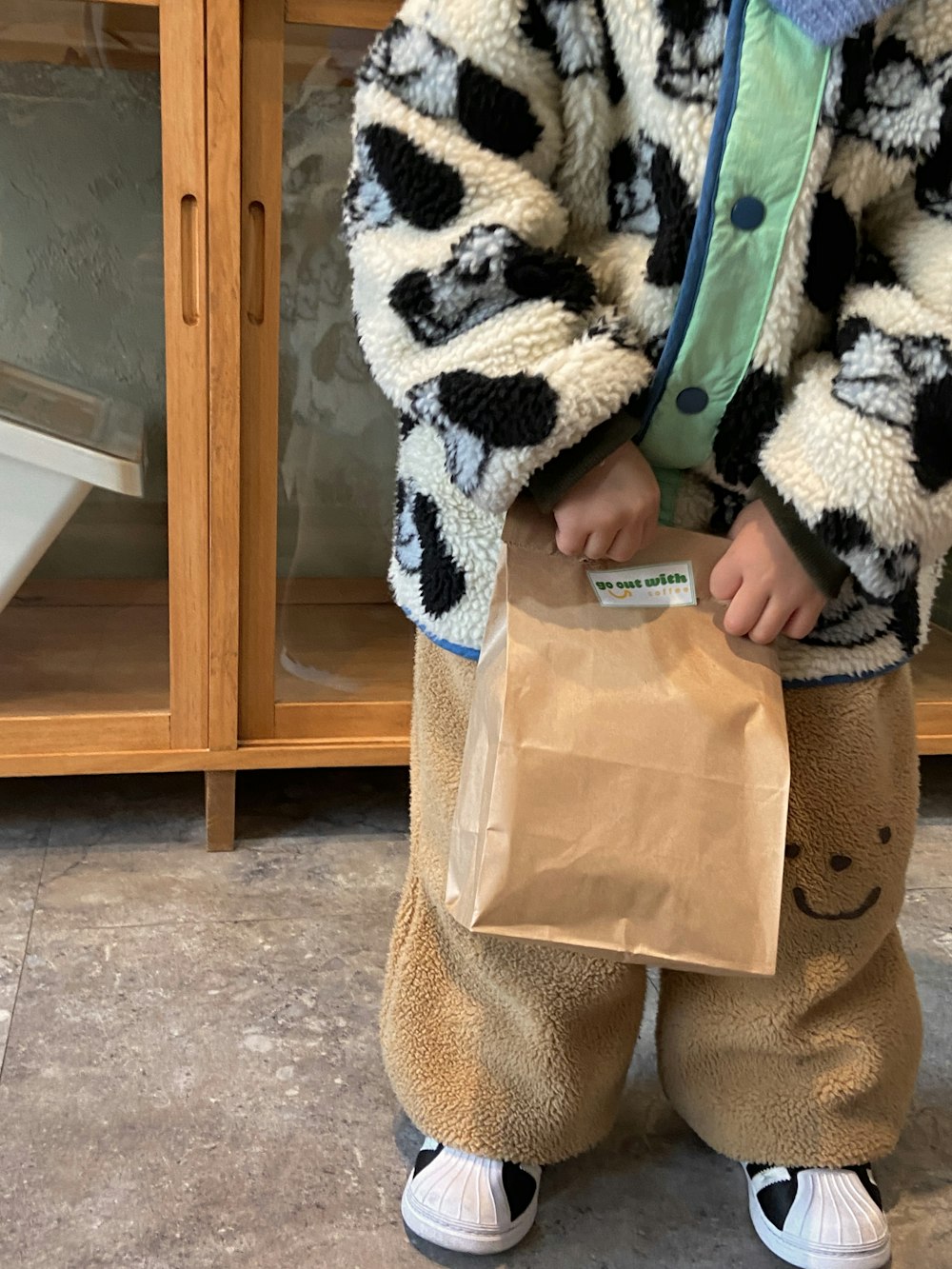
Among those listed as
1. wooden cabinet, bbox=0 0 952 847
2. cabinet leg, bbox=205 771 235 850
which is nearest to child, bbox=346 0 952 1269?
wooden cabinet, bbox=0 0 952 847

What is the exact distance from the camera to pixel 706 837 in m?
0.58

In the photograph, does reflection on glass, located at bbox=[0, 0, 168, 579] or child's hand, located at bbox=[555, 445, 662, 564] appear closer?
child's hand, located at bbox=[555, 445, 662, 564]

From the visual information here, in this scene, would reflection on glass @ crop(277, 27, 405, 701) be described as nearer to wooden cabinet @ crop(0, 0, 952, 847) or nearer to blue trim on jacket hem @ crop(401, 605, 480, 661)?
wooden cabinet @ crop(0, 0, 952, 847)

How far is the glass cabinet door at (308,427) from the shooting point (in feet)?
3.33

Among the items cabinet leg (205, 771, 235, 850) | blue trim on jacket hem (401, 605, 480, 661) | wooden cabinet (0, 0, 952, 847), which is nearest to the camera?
blue trim on jacket hem (401, 605, 480, 661)

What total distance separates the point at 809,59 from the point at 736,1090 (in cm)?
61

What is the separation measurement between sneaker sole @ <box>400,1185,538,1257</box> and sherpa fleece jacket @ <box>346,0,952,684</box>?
1.53 ft

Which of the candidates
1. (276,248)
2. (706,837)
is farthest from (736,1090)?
(276,248)

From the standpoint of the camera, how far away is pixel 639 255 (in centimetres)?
59

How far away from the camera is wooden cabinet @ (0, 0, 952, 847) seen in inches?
39.5

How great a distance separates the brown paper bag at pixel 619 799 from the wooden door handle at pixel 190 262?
1.89 ft

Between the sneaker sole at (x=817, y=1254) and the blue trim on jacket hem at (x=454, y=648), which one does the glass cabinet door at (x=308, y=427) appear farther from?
the sneaker sole at (x=817, y=1254)

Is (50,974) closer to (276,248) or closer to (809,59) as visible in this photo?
(276,248)

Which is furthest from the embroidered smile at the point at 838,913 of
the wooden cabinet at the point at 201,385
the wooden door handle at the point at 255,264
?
the wooden door handle at the point at 255,264
